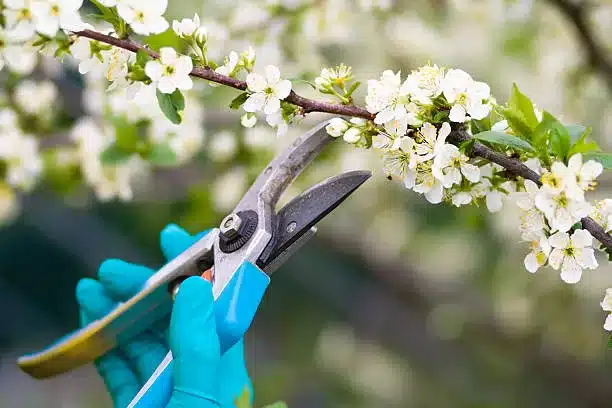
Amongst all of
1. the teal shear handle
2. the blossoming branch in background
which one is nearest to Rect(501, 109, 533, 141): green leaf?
the blossoming branch in background

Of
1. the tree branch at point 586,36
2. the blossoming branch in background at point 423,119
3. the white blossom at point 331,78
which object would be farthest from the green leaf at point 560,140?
the tree branch at point 586,36

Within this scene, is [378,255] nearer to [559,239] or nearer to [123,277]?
[123,277]

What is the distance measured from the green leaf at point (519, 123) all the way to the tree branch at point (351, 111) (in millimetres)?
25

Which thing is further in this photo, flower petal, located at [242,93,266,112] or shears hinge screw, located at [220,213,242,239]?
shears hinge screw, located at [220,213,242,239]

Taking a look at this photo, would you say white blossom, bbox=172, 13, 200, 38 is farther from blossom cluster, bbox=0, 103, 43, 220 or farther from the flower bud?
blossom cluster, bbox=0, 103, 43, 220

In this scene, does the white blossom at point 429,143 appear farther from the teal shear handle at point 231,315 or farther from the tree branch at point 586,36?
the tree branch at point 586,36

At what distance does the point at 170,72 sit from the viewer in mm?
749

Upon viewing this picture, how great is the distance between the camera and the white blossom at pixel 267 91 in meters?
0.76

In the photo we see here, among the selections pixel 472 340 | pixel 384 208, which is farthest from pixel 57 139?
pixel 472 340

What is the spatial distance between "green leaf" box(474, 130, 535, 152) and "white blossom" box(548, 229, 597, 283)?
0.26 ft

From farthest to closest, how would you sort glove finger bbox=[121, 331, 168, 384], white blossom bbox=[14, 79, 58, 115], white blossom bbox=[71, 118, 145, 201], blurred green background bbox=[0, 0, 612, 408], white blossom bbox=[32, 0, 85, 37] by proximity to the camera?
blurred green background bbox=[0, 0, 612, 408]
white blossom bbox=[14, 79, 58, 115]
white blossom bbox=[71, 118, 145, 201]
glove finger bbox=[121, 331, 168, 384]
white blossom bbox=[32, 0, 85, 37]

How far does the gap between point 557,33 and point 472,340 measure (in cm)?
130

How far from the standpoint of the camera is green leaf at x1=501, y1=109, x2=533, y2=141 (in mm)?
735

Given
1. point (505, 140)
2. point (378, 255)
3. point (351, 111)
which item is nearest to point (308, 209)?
point (351, 111)
